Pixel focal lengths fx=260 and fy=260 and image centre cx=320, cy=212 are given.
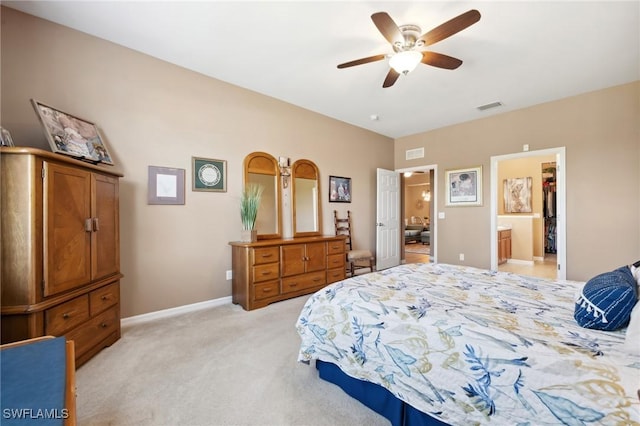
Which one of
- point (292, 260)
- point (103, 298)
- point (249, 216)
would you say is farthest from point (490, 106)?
point (103, 298)

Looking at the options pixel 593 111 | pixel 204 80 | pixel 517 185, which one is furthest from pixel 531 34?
pixel 517 185

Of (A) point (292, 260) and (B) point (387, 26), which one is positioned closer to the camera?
(B) point (387, 26)

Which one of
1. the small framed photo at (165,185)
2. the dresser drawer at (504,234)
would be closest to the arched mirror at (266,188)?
the small framed photo at (165,185)

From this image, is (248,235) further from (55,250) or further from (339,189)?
(339,189)

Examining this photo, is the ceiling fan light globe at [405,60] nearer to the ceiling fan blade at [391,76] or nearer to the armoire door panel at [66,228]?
the ceiling fan blade at [391,76]

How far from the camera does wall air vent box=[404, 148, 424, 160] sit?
17.6 feet

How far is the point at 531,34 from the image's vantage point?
94.7 inches

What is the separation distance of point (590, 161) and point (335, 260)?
3.79 metres

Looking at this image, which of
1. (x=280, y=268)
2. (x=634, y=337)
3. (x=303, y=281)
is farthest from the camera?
(x=303, y=281)

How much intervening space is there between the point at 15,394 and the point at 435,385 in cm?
145

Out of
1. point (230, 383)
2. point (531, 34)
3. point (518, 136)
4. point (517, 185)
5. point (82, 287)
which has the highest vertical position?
point (531, 34)

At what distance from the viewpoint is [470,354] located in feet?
3.59

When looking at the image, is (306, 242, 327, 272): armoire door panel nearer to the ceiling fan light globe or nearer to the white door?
the white door

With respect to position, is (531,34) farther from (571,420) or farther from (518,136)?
(571,420)
